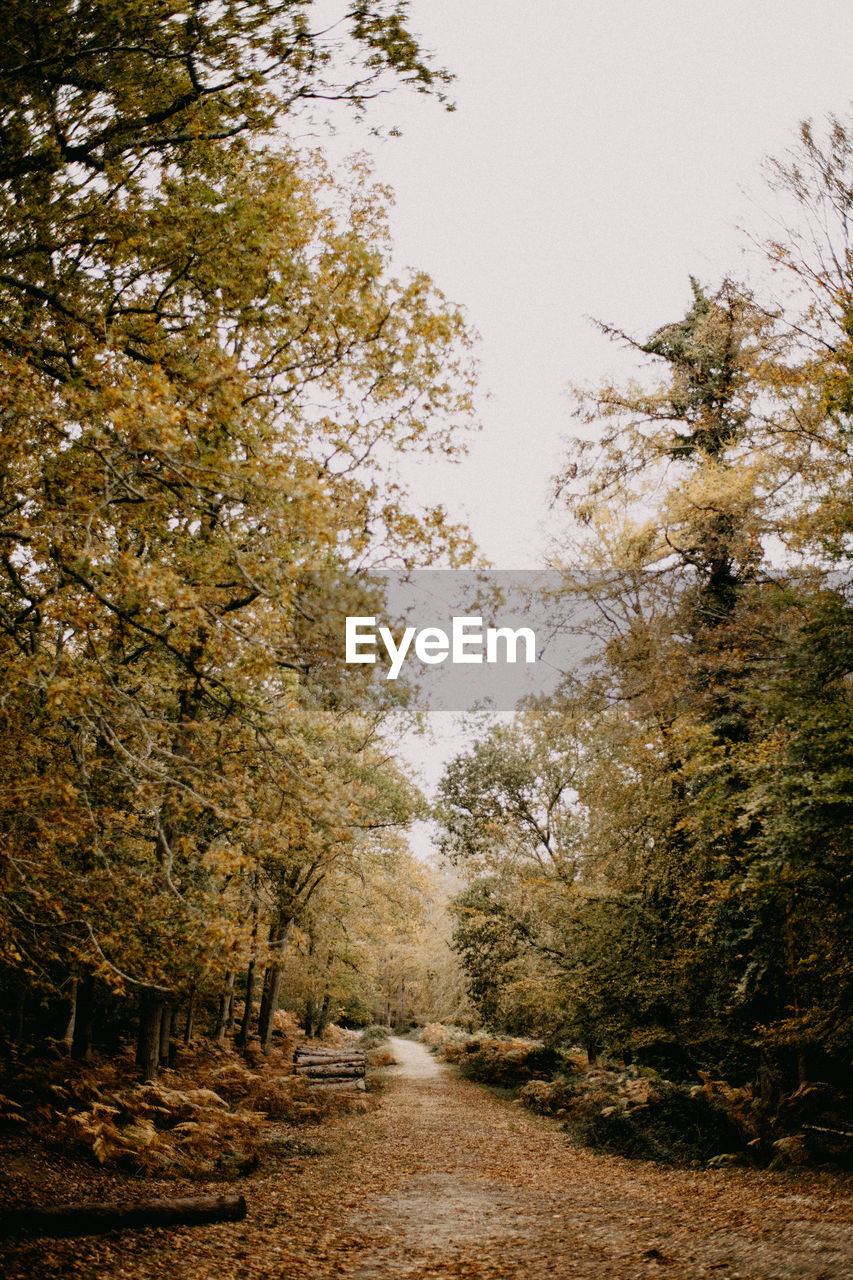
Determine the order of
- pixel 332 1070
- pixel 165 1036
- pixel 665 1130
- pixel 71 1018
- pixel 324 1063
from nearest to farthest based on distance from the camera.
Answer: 1. pixel 665 1130
2. pixel 71 1018
3. pixel 165 1036
4. pixel 332 1070
5. pixel 324 1063

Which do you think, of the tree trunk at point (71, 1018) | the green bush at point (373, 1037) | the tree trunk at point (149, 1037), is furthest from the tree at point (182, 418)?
the green bush at point (373, 1037)

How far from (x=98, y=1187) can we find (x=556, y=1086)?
12.2 m

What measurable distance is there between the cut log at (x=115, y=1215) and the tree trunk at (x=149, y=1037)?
402 cm

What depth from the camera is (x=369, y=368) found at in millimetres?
7219

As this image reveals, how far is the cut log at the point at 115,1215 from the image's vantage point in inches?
230

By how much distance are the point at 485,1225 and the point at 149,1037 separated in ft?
18.6

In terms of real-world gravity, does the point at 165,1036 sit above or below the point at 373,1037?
above

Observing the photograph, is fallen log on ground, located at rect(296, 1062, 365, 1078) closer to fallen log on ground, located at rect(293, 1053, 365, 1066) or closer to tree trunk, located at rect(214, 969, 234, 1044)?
fallen log on ground, located at rect(293, 1053, 365, 1066)

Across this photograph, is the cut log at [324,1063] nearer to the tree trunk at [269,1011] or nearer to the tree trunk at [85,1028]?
the tree trunk at [269,1011]

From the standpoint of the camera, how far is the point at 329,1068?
18859 millimetres

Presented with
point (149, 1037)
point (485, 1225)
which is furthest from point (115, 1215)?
point (149, 1037)

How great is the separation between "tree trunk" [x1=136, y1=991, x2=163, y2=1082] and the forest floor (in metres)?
2.31

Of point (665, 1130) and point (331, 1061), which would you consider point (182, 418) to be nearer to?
point (665, 1130)

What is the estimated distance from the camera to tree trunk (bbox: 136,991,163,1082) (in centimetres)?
1075
